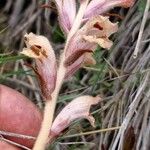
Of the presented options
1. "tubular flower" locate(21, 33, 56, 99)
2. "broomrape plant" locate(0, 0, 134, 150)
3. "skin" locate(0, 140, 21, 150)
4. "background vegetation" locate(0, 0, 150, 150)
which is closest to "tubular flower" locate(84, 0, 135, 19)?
"broomrape plant" locate(0, 0, 134, 150)

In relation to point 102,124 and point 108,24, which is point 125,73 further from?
point 108,24

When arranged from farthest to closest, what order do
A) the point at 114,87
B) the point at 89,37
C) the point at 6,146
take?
the point at 114,87
the point at 6,146
the point at 89,37

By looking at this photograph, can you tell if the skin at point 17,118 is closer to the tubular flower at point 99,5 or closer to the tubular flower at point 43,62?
the tubular flower at point 43,62

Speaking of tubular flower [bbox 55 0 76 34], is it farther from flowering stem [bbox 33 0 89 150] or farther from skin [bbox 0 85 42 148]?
skin [bbox 0 85 42 148]

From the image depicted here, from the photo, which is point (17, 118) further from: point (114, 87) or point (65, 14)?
point (114, 87)

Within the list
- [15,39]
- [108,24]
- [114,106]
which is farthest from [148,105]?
[15,39]

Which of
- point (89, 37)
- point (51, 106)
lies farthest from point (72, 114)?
point (89, 37)

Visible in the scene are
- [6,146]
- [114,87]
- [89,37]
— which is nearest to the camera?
[89,37]
